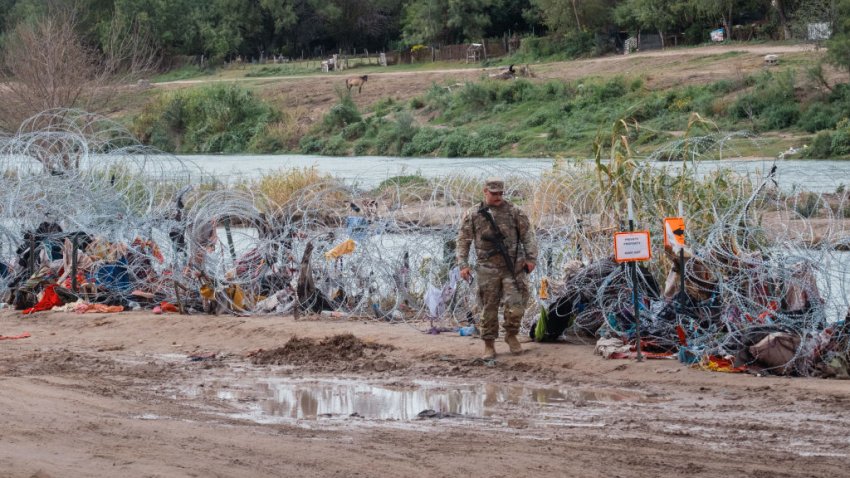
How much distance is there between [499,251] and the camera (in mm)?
12039

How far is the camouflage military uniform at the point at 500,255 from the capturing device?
474 inches

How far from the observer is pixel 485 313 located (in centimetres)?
1218

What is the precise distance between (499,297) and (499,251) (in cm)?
48

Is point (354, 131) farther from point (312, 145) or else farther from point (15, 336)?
point (15, 336)

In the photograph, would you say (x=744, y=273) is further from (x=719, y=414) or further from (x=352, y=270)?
(x=352, y=270)

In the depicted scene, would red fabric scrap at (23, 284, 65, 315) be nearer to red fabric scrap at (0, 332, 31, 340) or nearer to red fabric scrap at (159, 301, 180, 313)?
red fabric scrap at (159, 301, 180, 313)

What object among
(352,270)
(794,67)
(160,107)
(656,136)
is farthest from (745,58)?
(352,270)

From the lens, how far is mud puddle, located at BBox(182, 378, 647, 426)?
9.97m

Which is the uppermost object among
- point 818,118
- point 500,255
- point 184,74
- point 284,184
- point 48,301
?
point 184,74

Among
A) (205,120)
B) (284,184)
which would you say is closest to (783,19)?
(205,120)

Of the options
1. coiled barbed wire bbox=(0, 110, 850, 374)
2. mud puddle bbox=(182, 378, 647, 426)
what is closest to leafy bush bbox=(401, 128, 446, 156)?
coiled barbed wire bbox=(0, 110, 850, 374)

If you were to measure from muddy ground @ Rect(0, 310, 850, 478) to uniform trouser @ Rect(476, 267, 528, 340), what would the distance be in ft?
1.26

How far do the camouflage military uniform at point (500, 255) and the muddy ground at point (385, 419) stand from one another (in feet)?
1.83

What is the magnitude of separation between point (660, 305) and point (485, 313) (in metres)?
1.71
